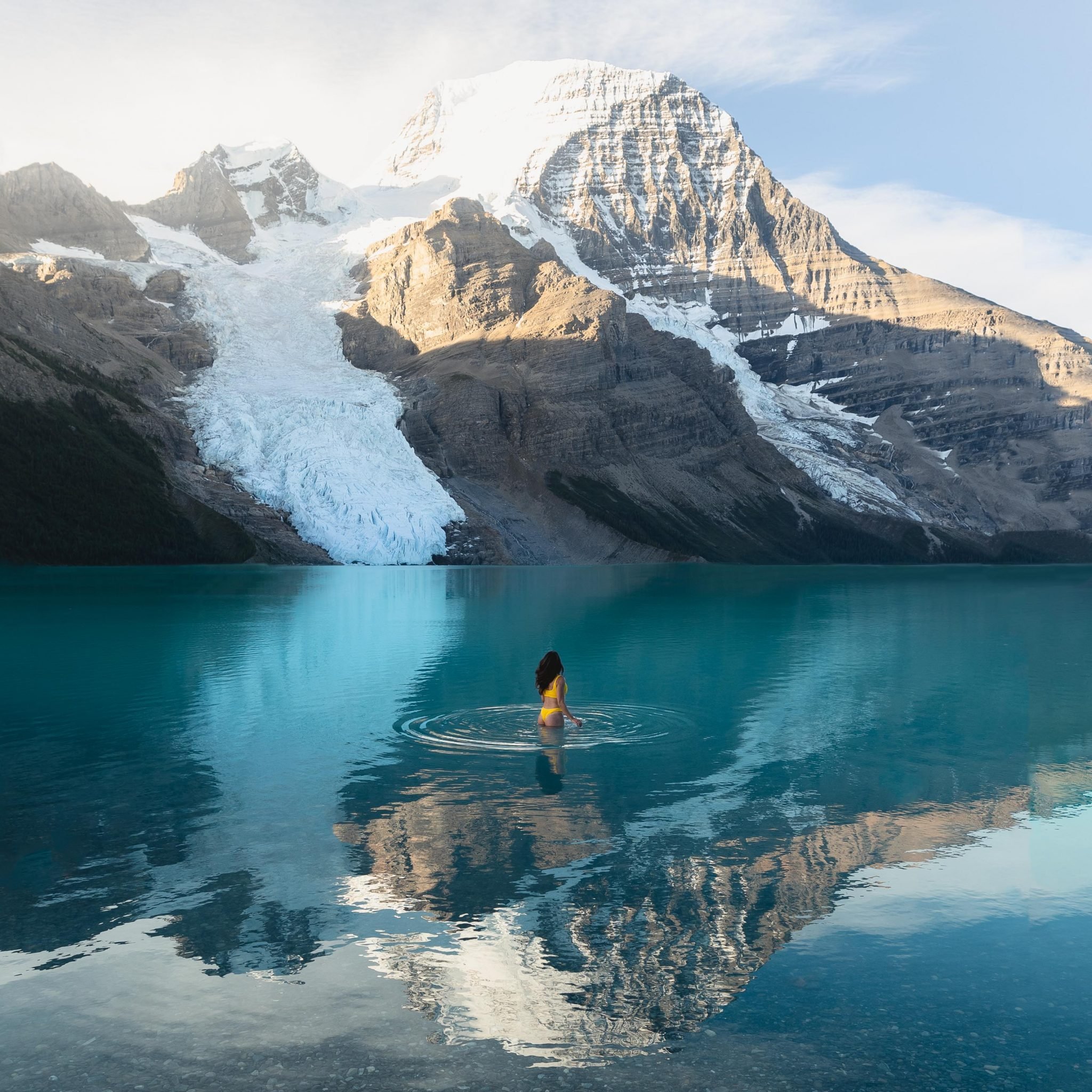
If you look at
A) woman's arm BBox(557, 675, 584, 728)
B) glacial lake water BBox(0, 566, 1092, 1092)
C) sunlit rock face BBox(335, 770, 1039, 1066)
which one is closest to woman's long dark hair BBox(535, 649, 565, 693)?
woman's arm BBox(557, 675, 584, 728)

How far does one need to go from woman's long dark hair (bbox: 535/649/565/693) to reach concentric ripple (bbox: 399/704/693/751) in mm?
1324

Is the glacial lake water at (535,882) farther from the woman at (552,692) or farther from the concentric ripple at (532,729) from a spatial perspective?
the woman at (552,692)

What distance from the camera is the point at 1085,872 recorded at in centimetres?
1900

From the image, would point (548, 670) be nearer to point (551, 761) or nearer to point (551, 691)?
point (551, 691)

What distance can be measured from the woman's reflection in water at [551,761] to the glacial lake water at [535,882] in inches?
5.2

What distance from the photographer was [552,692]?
30.9 metres

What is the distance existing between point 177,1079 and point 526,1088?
344 centimetres

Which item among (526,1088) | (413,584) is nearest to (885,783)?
(526,1088)

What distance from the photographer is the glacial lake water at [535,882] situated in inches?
473

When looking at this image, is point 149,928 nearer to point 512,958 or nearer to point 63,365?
point 512,958

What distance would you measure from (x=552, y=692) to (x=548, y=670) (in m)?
0.79

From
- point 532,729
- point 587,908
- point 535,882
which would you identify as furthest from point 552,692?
point 587,908

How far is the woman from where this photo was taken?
30.4 metres

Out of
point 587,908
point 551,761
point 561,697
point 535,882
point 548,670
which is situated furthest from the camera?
point 561,697
